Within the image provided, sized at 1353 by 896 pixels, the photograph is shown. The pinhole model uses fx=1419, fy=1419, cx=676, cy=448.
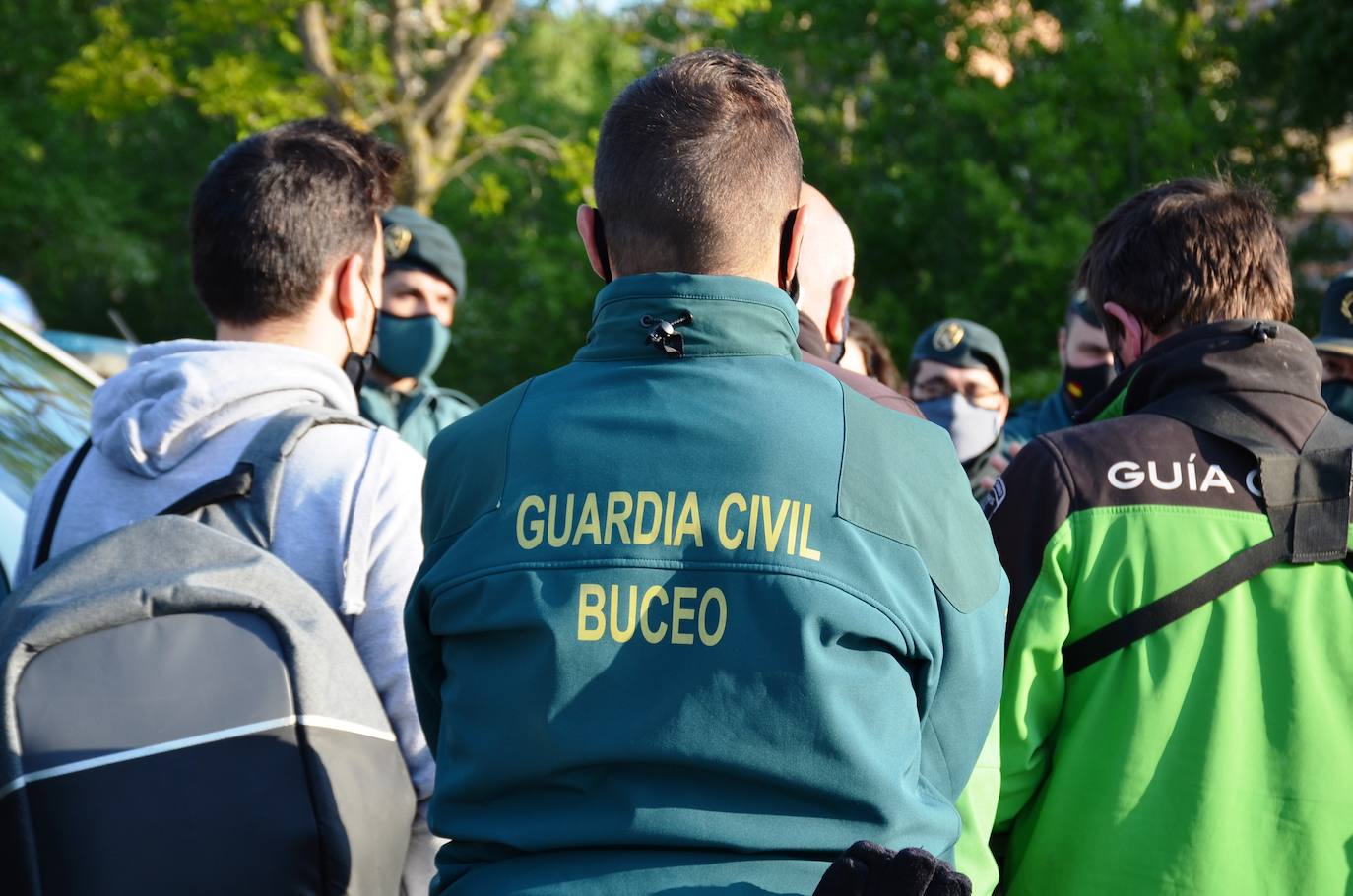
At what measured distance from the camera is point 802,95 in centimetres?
1773

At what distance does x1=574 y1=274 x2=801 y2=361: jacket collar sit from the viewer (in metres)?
1.70

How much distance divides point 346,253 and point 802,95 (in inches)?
622

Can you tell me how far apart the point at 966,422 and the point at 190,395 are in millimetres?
2948

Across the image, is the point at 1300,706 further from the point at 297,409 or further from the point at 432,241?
the point at 432,241

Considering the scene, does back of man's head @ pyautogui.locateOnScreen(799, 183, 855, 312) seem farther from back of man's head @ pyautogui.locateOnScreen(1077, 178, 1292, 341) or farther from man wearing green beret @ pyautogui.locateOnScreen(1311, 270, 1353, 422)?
man wearing green beret @ pyautogui.locateOnScreen(1311, 270, 1353, 422)

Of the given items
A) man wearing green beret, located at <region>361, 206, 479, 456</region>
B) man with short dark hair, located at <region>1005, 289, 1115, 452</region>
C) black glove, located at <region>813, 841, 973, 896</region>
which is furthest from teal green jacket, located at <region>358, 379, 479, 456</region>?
black glove, located at <region>813, 841, 973, 896</region>

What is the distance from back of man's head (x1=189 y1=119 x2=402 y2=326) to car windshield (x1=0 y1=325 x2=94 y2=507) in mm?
683

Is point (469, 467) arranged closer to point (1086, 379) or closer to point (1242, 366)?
point (1242, 366)

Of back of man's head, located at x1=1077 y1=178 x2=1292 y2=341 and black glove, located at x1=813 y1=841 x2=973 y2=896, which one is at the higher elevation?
back of man's head, located at x1=1077 y1=178 x2=1292 y2=341

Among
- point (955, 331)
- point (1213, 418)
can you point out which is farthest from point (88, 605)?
point (955, 331)

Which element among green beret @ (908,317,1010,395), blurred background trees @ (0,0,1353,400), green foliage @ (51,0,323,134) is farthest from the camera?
blurred background trees @ (0,0,1353,400)

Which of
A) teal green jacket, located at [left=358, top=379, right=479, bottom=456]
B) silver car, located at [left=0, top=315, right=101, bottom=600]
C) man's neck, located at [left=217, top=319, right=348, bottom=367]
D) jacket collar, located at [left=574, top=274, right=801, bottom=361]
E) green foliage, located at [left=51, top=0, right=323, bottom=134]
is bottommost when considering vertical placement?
teal green jacket, located at [left=358, top=379, right=479, bottom=456]

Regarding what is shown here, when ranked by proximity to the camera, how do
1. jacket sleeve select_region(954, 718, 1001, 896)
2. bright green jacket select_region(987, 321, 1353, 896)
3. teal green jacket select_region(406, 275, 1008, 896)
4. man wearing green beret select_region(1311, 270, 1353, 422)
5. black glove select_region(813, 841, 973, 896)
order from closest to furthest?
black glove select_region(813, 841, 973, 896)
teal green jacket select_region(406, 275, 1008, 896)
jacket sleeve select_region(954, 718, 1001, 896)
bright green jacket select_region(987, 321, 1353, 896)
man wearing green beret select_region(1311, 270, 1353, 422)

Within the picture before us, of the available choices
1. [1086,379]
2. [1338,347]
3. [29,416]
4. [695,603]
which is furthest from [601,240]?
[1338,347]
